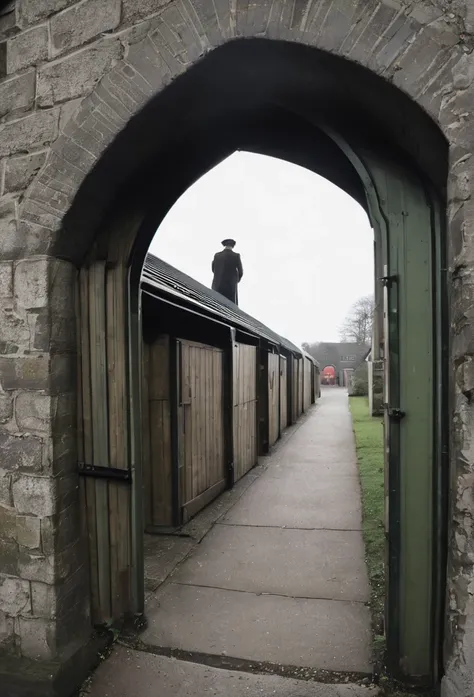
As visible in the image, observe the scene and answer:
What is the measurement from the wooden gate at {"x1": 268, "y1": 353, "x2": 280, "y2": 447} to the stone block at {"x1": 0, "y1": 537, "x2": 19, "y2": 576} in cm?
721

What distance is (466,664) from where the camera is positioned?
5.76ft

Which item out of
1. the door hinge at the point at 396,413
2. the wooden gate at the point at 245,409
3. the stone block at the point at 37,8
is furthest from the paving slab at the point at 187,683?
the wooden gate at the point at 245,409

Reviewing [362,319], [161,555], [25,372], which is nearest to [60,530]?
[25,372]

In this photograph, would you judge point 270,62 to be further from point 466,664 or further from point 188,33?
point 466,664

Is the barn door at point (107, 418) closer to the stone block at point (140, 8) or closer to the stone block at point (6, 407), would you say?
the stone block at point (6, 407)

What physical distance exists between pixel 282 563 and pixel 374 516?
Result: 4.95 ft

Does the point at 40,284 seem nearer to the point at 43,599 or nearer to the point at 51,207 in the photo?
the point at 51,207

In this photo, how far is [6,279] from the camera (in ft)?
8.39

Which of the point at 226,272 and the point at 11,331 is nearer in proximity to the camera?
the point at 11,331

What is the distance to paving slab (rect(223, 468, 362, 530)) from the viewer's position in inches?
197

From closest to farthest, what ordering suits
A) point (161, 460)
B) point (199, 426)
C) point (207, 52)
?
point (207, 52)
point (161, 460)
point (199, 426)

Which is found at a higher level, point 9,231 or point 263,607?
point 9,231

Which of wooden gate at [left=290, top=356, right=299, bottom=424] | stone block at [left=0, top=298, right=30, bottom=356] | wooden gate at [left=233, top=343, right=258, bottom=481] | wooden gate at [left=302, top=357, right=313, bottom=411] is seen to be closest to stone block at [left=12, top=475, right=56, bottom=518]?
stone block at [left=0, top=298, right=30, bottom=356]

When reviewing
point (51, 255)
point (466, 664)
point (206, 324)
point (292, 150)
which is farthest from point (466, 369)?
point (206, 324)
